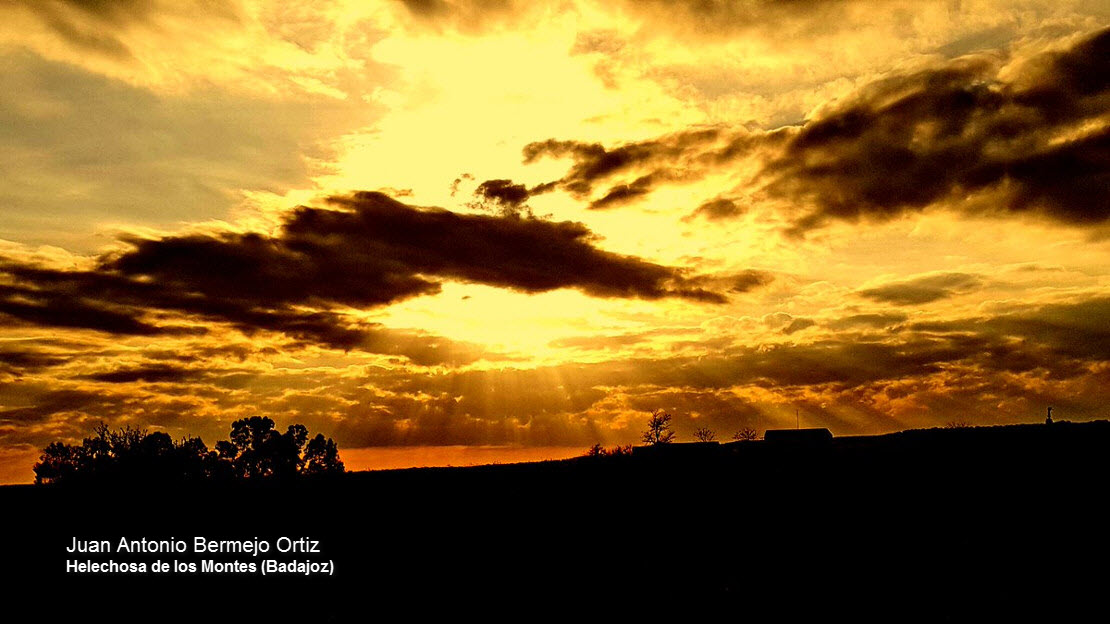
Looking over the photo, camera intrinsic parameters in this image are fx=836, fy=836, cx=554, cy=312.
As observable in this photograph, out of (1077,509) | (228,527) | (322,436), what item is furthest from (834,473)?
(322,436)

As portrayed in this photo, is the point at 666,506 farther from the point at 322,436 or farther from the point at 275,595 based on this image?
the point at 322,436

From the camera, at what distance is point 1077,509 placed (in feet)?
76.4

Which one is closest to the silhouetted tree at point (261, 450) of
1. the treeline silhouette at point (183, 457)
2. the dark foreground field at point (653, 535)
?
the treeline silhouette at point (183, 457)

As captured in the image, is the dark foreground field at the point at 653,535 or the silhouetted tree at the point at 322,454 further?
the silhouetted tree at the point at 322,454

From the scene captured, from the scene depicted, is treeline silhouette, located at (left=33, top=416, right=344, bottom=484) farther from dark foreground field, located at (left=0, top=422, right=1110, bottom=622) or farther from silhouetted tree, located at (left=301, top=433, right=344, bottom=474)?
dark foreground field, located at (left=0, top=422, right=1110, bottom=622)

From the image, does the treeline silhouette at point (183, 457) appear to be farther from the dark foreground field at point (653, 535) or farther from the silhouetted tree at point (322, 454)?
the dark foreground field at point (653, 535)

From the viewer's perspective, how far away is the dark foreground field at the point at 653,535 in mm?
21266

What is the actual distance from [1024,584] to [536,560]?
518 inches

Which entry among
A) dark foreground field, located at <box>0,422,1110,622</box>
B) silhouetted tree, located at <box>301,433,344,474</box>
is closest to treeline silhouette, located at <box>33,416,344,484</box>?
silhouetted tree, located at <box>301,433,344,474</box>

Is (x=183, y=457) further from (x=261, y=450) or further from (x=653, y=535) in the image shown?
(x=653, y=535)

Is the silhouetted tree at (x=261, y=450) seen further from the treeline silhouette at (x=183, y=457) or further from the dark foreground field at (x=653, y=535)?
the dark foreground field at (x=653, y=535)

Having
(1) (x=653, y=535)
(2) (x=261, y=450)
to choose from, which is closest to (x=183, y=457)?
(2) (x=261, y=450)

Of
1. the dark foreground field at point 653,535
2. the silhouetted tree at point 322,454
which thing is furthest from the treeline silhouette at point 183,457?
the dark foreground field at point 653,535

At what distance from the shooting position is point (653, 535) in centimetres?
2648
